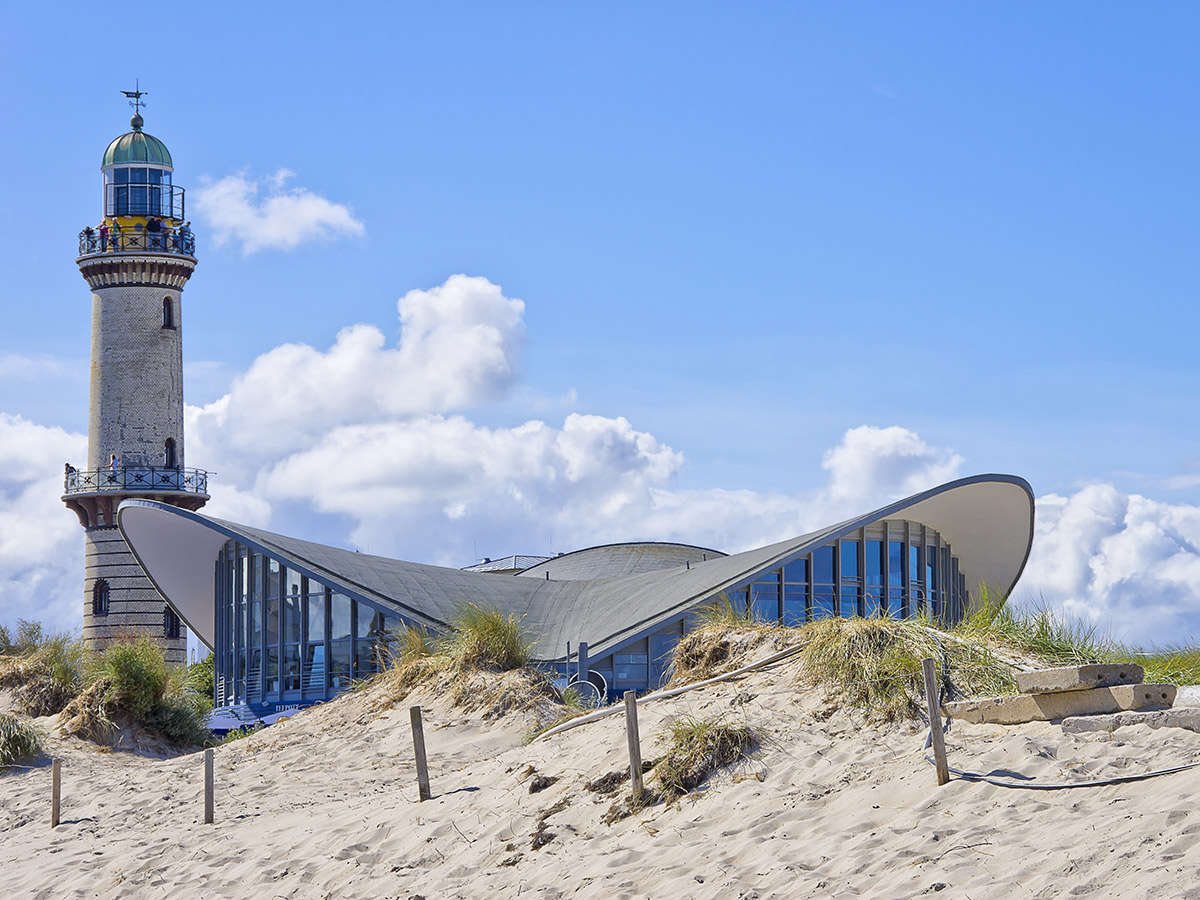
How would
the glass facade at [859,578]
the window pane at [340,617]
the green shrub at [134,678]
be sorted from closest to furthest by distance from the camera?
1. the green shrub at [134,678]
2. the glass facade at [859,578]
3. the window pane at [340,617]

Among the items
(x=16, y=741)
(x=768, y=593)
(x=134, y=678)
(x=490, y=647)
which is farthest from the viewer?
(x=768, y=593)

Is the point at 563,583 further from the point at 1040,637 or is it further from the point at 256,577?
the point at 1040,637

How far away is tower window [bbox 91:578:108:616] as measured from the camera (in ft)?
139

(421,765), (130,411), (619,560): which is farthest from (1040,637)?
(130,411)

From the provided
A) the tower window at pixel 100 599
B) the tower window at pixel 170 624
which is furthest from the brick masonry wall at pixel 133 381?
the tower window at pixel 170 624

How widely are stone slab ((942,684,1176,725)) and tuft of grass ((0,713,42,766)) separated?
13904 millimetres

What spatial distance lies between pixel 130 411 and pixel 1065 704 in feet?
123

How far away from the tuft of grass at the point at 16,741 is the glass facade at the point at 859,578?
559 inches

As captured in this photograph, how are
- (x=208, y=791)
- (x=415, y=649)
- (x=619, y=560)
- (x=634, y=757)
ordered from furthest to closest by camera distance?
(x=619, y=560) < (x=415, y=649) < (x=208, y=791) < (x=634, y=757)

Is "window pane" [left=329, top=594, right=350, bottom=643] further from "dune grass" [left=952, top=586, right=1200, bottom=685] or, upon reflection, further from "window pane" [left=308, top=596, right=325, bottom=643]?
"dune grass" [left=952, top=586, right=1200, bottom=685]

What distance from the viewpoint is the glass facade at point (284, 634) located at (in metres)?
29.3

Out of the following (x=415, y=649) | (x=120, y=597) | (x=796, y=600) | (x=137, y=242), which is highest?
(x=137, y=242)

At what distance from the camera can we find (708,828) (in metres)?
9.76

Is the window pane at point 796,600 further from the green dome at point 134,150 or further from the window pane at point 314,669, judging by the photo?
the green dome at point 134,150
